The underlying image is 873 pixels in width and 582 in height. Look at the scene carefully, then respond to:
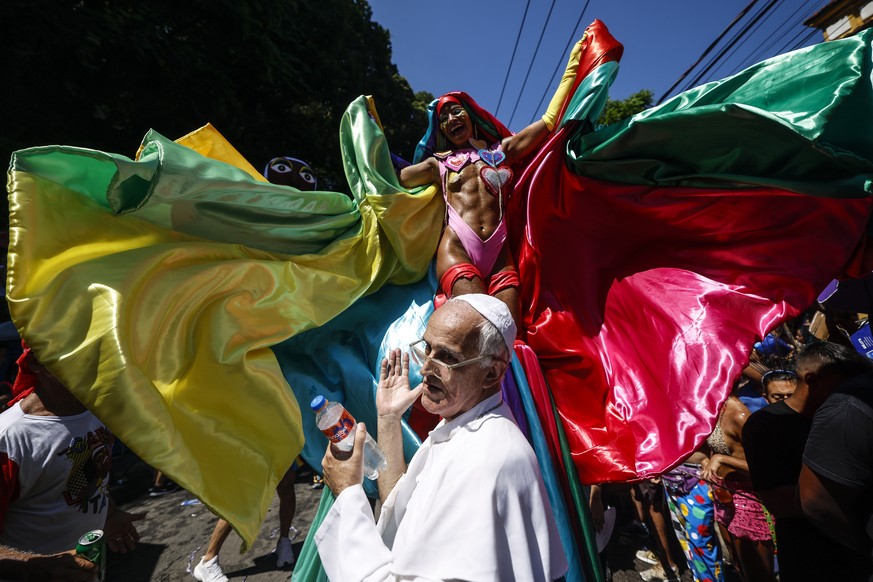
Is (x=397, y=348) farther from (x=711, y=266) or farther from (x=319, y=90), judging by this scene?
(x=319, y=90)

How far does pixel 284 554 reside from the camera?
392 cm

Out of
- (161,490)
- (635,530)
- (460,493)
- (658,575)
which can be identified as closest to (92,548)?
(460,493)

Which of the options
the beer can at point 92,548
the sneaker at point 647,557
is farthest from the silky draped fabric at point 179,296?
the sneaker at point 647,557

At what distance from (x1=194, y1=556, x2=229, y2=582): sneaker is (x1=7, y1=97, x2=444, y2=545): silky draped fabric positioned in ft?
8.73

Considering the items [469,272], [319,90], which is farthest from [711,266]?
[319,90]

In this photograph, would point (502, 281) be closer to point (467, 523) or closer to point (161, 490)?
point (467, 523)

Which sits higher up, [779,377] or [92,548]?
[779,377]

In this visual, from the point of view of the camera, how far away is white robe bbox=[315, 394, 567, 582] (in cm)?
106

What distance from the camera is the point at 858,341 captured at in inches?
139

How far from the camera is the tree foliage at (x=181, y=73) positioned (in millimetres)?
6523

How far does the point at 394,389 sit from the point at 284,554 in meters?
2.98

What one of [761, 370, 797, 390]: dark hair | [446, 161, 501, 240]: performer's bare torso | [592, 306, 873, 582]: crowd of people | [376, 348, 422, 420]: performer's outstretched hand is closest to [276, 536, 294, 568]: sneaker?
[376, 348, 422, 420]: performer's outstretched hand

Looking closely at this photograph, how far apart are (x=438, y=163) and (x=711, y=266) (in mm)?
1580

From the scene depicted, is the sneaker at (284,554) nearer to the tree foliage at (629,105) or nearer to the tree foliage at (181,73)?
the tree foliage at (181,73)
